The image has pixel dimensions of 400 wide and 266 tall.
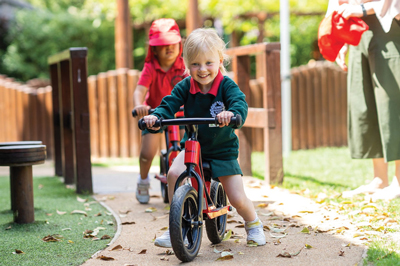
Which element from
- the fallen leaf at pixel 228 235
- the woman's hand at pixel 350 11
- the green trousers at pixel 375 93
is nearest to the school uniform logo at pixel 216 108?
the fallen leaf at pixel 228 235

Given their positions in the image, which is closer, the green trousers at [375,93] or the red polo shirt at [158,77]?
the green trousers at [375,93]

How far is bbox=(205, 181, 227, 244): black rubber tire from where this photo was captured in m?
3.48

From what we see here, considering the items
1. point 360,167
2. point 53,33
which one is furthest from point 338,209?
point 53,33

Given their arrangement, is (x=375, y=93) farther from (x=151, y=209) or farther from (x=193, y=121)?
(x=193, y=121)

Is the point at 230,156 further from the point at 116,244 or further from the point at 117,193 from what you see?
the point at 117,193

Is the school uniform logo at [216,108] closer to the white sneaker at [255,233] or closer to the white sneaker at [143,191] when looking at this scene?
the white sneaker at [255,233]

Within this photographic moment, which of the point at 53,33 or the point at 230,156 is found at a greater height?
the point at 53,33

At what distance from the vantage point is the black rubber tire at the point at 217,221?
3.48 metres

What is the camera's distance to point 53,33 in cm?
1927

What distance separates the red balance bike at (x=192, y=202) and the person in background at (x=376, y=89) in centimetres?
208

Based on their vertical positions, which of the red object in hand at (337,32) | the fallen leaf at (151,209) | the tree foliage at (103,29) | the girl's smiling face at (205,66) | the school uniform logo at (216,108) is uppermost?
the tree foliage at (103,29)

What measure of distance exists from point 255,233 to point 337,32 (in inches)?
88.3

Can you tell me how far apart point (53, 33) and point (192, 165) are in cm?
1732

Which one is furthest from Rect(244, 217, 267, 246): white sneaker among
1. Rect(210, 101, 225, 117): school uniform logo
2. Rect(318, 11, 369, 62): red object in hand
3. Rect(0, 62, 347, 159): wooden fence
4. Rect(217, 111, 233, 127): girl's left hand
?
Rect(0, 62, 347, 159): wooden fence
